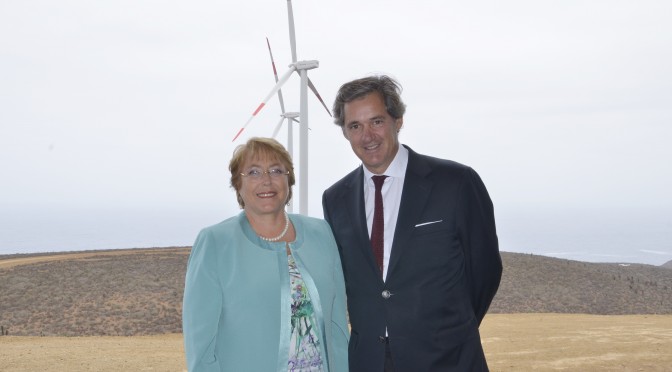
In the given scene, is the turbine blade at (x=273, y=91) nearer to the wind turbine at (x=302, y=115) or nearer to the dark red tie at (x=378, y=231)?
the wind turbine at (x=302, y=115)

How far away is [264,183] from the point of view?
160 inches

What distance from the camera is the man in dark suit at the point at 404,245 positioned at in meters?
4.25

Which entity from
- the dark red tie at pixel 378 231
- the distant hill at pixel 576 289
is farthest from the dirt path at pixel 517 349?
the dark red tie at pixel 378 231

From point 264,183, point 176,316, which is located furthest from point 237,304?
point 176,316

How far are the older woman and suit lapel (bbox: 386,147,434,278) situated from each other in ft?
1.67

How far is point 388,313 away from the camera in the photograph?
4258mm

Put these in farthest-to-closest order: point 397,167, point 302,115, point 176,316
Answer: point 176,316
point 302,115
point 397,167

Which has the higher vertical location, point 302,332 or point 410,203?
point 410,203

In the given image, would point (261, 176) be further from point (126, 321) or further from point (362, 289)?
point (126, 321)

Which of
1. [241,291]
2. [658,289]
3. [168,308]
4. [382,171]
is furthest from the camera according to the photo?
[658,289]

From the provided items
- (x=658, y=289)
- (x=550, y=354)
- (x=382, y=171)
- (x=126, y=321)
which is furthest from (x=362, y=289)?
(x=658, y=289)

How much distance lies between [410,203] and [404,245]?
1.06 ft

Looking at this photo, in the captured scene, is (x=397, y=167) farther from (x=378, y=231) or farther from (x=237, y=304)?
(x=237, y=304)

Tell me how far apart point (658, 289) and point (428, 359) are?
32.4 metres
